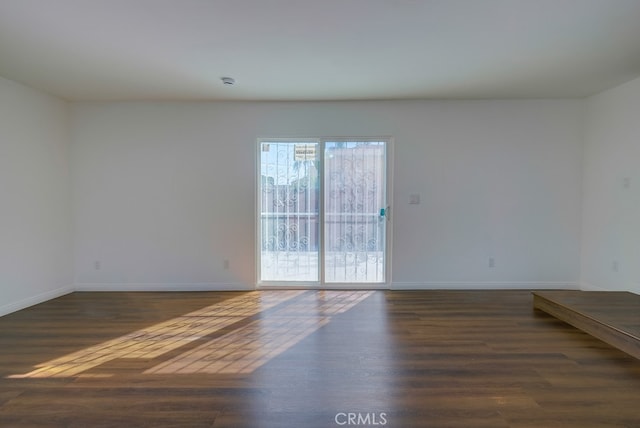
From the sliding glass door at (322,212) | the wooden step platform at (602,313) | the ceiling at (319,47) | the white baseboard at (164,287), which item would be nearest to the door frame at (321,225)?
the sliding glass door at (322,212)

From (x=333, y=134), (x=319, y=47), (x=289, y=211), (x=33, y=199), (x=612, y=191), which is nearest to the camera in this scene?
(x=319, y=47)

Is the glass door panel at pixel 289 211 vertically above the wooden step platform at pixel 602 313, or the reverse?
the glass door panel at pixel 289 211

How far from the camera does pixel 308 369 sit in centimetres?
230

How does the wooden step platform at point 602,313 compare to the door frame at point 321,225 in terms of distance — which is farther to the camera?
the door frame at point 321,225

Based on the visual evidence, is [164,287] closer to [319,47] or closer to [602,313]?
[319,47]

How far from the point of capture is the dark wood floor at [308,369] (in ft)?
5.98

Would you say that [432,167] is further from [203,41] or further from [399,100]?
[203,41]

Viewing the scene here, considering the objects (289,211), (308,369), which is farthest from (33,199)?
(308,369)

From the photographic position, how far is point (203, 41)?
269 cm

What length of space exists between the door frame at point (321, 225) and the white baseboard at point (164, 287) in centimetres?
30

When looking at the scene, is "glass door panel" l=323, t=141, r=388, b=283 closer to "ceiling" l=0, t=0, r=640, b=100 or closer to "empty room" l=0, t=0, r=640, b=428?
"empty room" l=0, t=0, r=640, b=428

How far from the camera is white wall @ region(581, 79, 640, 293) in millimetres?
3656

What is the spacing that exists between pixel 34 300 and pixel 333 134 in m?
4.11

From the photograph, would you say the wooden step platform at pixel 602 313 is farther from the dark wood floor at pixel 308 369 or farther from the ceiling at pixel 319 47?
the ceiling at pixel 319 47
